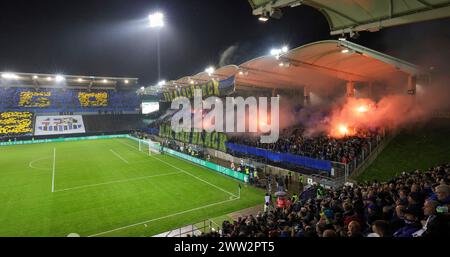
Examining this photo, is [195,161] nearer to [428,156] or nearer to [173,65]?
[428,156]

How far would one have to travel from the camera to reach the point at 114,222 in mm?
14219

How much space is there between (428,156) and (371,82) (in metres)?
10.5

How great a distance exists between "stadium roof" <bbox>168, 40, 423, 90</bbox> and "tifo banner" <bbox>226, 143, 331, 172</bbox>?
282 inches

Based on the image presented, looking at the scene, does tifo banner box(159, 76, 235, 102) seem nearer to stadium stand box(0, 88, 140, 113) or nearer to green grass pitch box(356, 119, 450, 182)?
green grass pitch box(356, 119, 450, 182)

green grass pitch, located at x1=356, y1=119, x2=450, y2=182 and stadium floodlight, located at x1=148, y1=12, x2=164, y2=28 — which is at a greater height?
stadium floodlight, located at x1=148, y1=12, x2=164, y2=28

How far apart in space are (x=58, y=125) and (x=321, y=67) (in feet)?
176

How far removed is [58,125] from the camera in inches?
2222

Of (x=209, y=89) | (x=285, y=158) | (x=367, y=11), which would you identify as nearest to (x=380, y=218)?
(x=367, y=11)

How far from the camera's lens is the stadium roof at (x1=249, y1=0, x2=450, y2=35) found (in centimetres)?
746

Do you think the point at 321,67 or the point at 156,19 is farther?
the point at 156,19

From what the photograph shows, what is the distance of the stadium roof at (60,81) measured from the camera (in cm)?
5644

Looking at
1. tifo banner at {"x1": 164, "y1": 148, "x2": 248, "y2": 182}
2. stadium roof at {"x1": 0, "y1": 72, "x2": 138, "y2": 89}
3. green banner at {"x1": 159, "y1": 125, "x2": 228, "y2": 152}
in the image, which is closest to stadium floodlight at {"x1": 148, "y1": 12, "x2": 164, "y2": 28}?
green banner at {"x1": 159, "y1": 125, "x2": 228, "y2": 152}

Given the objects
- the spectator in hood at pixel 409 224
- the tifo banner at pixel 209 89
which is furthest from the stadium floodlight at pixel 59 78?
the spectator in hood at pixel 409 224

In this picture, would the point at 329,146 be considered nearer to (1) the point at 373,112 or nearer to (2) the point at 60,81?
(1) the point at 373,112
